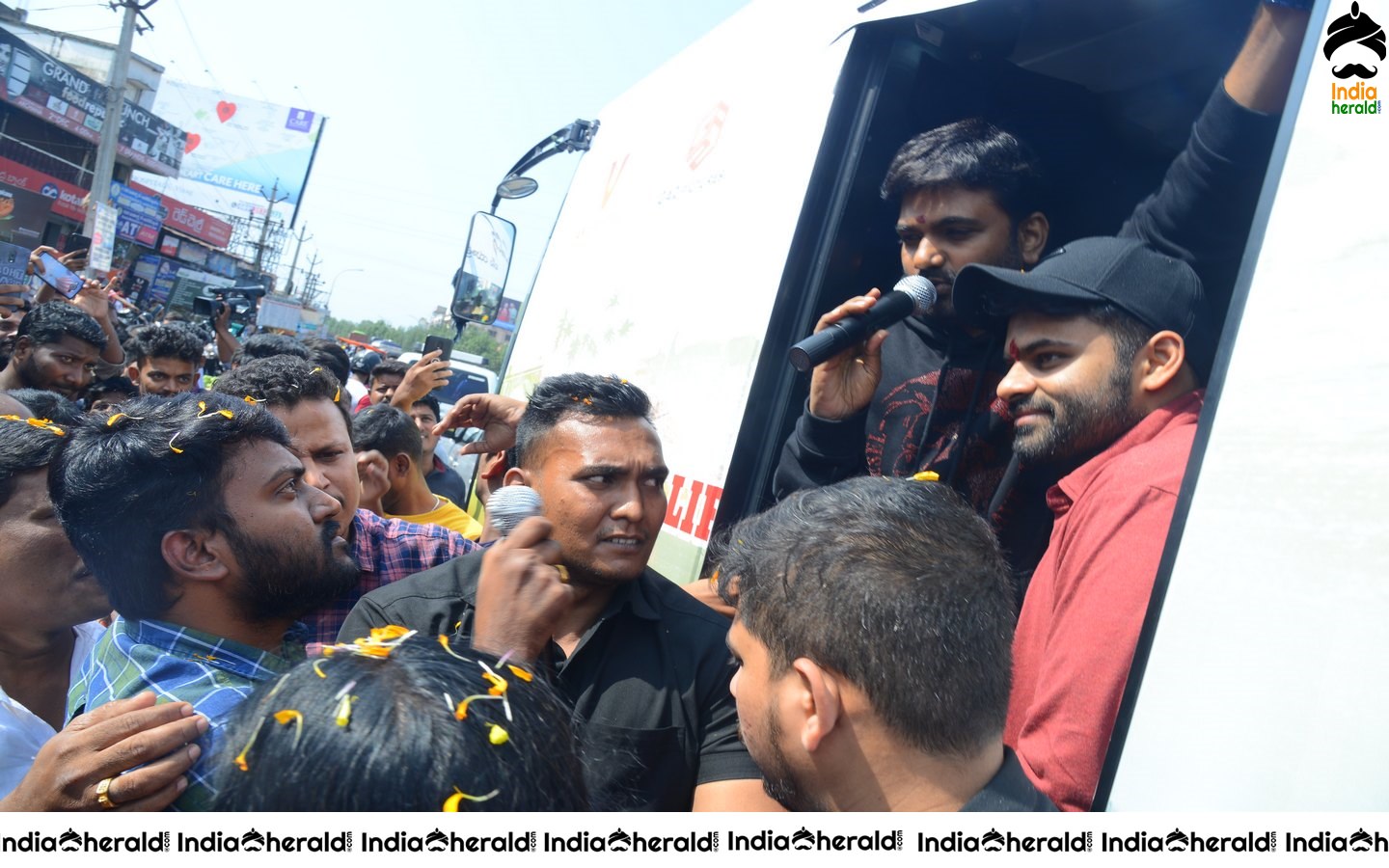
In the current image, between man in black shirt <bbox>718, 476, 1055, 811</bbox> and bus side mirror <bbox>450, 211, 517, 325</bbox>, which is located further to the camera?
bus side mirror <bbox>450, 211, 517, 325</bbox>

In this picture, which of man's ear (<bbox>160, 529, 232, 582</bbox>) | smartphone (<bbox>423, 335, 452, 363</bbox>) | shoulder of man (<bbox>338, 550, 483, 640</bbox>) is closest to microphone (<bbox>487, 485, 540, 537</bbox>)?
shoulder of man (<bbox>338, 550, 483, 640</bbox>)

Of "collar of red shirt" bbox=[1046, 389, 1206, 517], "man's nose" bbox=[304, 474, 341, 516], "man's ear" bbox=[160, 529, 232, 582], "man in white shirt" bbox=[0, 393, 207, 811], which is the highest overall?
"collar of red shirt" bbox=[1046, 389, 1206, 517]

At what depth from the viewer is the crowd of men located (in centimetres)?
112

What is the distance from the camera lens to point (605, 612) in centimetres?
195

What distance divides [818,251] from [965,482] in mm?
700

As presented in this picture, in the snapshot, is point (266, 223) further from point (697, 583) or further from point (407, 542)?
point (697, 583)

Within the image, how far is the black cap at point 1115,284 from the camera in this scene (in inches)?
64.9

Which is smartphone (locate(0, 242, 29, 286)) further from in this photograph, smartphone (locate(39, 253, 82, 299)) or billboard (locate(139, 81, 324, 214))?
billboard (locate(139, 81, 324, 214))

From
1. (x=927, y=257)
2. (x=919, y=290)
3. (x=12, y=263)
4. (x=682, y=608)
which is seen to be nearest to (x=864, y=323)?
(x=919, y=290)

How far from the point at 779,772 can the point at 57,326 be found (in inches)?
191

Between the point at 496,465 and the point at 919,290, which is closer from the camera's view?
the point at 919,290

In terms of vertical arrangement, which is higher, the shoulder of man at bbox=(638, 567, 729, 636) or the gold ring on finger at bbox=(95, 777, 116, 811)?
the shoulder of man at bbox=(638, 567, 729, 636)

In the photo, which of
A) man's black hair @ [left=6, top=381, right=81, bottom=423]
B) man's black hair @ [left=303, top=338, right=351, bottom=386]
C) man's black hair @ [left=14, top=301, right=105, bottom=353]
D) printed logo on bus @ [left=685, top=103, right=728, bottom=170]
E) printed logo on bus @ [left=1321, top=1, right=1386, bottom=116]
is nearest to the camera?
printed logo on bus @ [left=1321, top=1, right=1386, bottom=116]

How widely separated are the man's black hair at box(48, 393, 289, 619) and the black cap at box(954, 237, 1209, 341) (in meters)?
1.61
